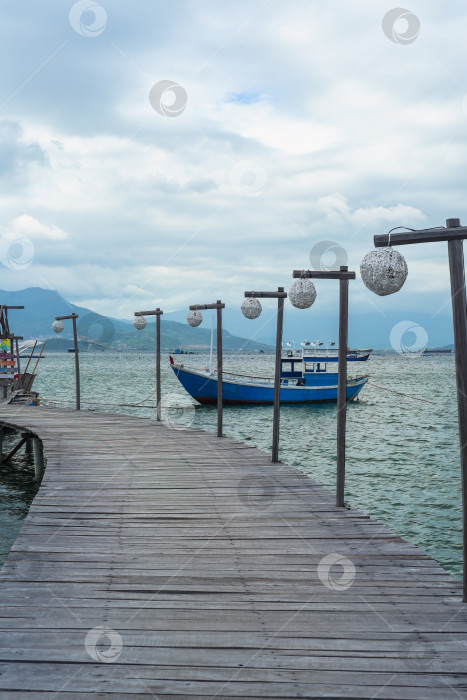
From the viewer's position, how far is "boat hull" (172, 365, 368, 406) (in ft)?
123

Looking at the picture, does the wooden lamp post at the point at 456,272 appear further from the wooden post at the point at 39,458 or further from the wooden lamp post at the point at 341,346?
the wooden post at the point at 39,458

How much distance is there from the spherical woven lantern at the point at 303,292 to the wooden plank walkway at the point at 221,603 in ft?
8.74

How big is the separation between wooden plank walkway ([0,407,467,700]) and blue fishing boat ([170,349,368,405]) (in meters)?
29.6

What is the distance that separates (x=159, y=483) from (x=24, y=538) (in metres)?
2.84

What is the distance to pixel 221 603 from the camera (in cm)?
430

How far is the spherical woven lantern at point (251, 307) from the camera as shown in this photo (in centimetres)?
1099

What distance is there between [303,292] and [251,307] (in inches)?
123

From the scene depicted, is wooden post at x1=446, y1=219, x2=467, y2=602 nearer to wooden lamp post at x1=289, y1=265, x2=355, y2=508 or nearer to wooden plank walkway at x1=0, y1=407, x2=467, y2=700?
wooden plank walkway at x1=0, y1=407, x2=467, y2=700

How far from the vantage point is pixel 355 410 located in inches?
1702

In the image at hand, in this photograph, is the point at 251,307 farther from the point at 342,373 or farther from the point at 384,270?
the point at 384,270

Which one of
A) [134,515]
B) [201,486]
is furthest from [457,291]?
[201,486]

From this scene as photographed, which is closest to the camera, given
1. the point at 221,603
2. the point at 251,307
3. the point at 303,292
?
the point at 221,603

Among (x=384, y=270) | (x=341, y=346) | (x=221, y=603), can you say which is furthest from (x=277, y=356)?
(x=221, y=603)

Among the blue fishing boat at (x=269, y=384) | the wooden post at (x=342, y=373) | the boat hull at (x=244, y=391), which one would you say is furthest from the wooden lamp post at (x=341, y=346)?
the boat hull at (x=244, y=391)
